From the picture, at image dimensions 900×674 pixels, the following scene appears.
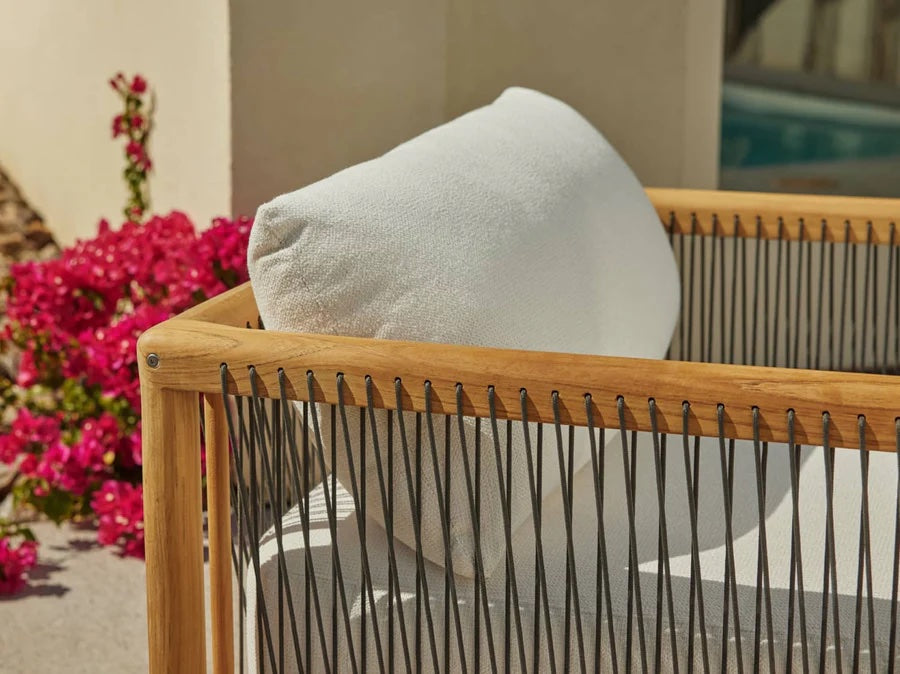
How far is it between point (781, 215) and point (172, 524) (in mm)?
1046

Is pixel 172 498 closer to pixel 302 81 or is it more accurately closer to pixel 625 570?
pixel 625 570

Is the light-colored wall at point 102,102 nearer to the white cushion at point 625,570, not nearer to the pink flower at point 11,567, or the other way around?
the pink flower at point 11,567

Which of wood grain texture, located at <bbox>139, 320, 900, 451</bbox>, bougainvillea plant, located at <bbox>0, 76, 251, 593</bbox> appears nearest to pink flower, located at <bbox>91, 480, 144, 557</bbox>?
bougainvillea plant, located at <bbox>0, 76, 251, 593</bbox>

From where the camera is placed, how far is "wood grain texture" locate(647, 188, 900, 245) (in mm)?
1774

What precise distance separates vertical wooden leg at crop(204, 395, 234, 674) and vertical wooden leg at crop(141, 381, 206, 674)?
9cm

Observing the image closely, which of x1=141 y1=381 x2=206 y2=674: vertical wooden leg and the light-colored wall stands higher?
the light-colored wall

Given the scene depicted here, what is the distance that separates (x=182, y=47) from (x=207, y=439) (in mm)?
1357

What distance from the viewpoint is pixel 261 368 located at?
1.15 m

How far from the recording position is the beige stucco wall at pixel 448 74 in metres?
2.37

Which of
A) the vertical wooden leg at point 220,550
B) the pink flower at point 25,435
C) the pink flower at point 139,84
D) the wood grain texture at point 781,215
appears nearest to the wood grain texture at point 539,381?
the vertical wooden leg at point 220,550

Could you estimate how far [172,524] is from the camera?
3.95 ft

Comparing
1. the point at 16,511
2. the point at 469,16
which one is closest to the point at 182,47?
the point at 469,16

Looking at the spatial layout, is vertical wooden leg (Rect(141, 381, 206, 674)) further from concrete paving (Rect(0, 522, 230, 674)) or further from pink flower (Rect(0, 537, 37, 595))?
pink flower (Rect(0, 537, 37, 595))

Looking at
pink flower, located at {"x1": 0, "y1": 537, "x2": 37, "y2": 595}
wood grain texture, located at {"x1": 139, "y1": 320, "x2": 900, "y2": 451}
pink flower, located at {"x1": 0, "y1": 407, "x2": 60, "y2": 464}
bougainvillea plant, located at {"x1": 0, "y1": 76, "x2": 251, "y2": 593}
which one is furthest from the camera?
pink flower, located at {"x1": 0, "y1": 407, "x2": 60, "y2": 464}
